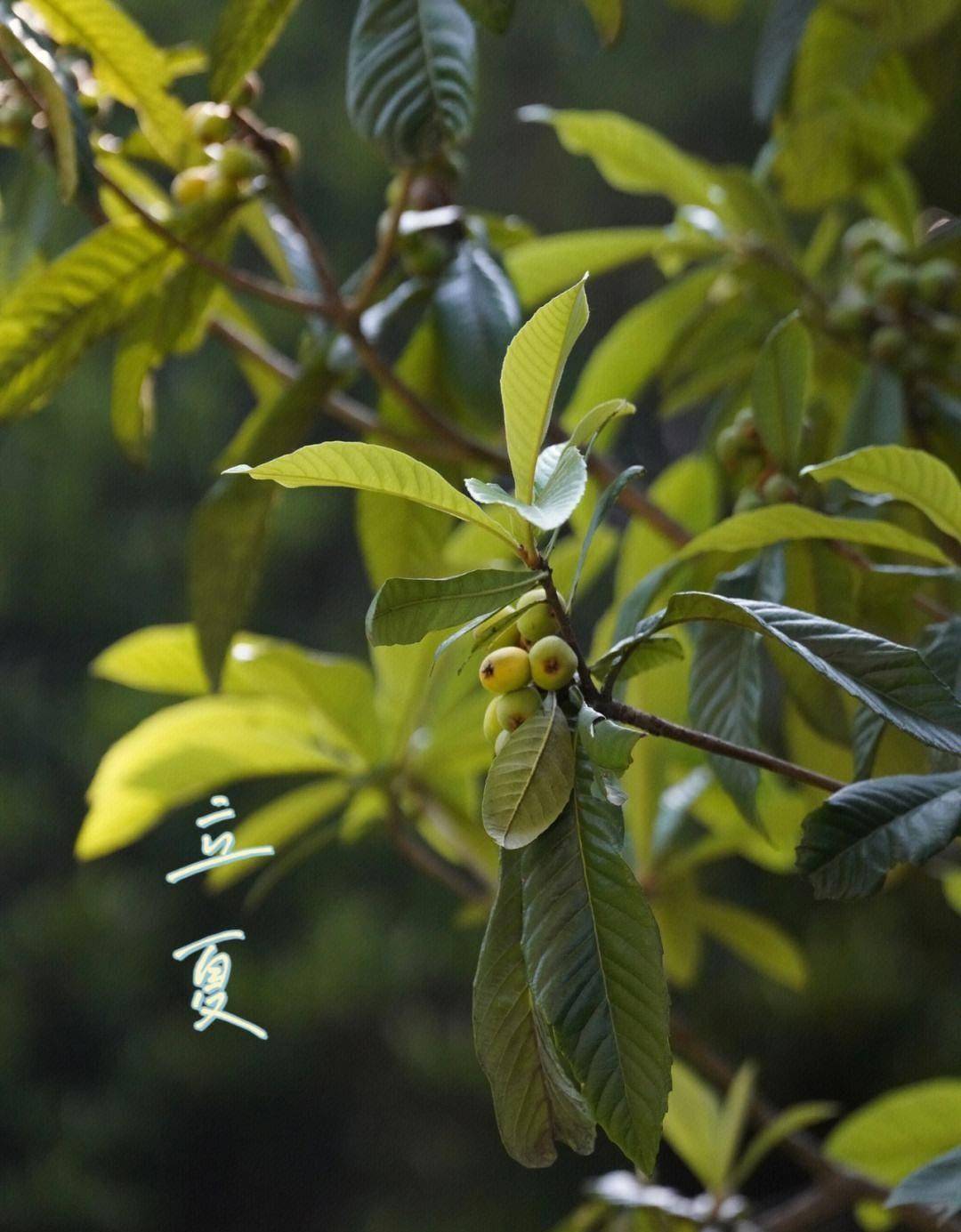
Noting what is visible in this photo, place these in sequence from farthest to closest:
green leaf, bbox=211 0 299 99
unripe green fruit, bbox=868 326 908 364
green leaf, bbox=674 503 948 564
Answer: unripe green fruit, bbox=868 326 908 364
green leaf, bbox=211 0 299 99
green leaf, bbox=674 503 948 564

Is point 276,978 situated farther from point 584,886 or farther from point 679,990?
point 584,886

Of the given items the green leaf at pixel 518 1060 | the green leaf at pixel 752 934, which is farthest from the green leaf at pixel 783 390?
the green leaf at pixel 752 934

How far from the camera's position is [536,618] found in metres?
0.38

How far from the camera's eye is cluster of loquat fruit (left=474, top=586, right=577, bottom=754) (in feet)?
1.22

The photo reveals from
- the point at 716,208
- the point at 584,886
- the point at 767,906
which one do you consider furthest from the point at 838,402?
the point at 767,906

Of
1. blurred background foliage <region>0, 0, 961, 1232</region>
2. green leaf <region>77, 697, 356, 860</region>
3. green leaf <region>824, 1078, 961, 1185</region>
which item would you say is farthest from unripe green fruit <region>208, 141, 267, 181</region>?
blurred background foliage <region>0, 0, 961, 1232</region>

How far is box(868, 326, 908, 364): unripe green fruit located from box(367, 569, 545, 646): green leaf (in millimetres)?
403

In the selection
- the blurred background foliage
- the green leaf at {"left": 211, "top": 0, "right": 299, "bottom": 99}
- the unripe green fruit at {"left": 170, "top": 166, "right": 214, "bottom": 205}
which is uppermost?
the green leaf at {"left": 211, "top": 0, "right": 299, "bottom": 99}

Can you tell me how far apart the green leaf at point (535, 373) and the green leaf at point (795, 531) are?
0.10 meters

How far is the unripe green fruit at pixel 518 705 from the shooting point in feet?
1.25

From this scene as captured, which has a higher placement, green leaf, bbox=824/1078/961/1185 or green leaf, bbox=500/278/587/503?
green leaf, bbox=500/278/587/503

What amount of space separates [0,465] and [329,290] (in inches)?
50.1

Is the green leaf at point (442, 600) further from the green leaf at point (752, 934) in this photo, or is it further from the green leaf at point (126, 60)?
the green leaf at point (752, 934)

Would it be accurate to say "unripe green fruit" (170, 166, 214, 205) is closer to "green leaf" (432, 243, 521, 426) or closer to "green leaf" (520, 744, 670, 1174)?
"green leaf" (432, 243, 521, 426)
